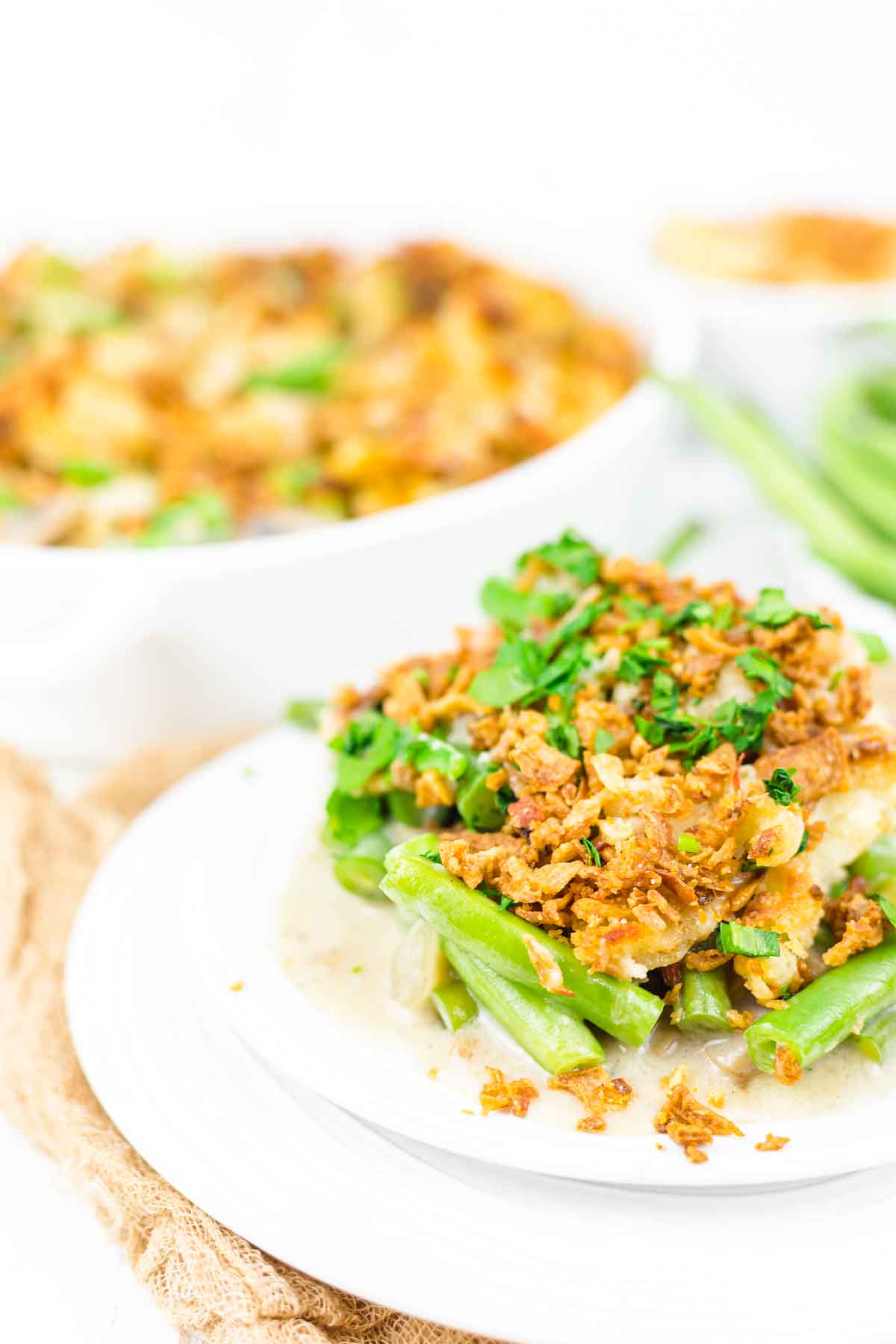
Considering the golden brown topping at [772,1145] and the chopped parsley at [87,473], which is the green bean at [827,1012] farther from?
the chopped parsley at [87,473]

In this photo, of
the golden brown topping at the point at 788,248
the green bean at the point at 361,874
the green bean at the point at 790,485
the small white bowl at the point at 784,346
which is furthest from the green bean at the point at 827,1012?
the golden brown topping at the point at 788,248

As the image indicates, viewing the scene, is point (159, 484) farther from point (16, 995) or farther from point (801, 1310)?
point (801, 1310)

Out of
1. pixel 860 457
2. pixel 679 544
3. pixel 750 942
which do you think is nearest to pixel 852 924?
pixel 750 942

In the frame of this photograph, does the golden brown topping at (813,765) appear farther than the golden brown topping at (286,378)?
No

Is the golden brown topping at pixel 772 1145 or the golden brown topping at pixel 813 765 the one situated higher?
the golden brown topping at pixel 813 765

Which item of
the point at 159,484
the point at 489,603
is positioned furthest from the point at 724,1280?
the point at 159,484

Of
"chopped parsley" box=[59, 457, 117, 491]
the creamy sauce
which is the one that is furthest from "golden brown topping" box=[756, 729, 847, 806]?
"chopped parsley" box=[59, 457, 117, 491]

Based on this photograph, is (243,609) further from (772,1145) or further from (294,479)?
(772,1145)

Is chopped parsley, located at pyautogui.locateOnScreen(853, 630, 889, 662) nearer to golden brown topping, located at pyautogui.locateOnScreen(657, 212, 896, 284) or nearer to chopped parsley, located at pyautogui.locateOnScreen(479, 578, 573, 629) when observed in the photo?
chopped parsley, located at pyautogui.locateOnScreen(479, 578, 573, 629)
